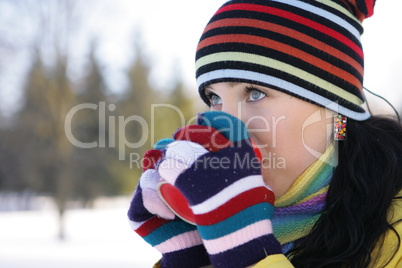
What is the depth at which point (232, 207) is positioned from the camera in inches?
39.9

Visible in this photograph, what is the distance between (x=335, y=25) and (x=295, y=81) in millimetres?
259

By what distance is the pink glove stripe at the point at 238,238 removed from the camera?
3.33 ft

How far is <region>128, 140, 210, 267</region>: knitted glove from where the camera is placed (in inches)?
50.2

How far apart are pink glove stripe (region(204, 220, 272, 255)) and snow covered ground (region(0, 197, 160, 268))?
529 cm

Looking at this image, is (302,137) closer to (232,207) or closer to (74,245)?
(232,207)

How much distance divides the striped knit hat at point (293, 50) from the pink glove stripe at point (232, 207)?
0.43 metres

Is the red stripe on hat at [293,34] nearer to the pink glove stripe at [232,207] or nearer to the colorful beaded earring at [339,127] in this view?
the colorful beaded earring at [339,127]

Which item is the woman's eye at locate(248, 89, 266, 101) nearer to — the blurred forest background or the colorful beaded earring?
the colorful beaded earring

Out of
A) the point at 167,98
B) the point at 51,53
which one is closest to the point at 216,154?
the point at 51,53

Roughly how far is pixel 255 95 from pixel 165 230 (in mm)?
516

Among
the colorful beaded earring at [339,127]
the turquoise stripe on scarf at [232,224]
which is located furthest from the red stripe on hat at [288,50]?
the turquoise stripe on scarf at [232,224]

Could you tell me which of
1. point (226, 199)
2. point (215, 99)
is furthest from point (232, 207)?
point (215, 99)

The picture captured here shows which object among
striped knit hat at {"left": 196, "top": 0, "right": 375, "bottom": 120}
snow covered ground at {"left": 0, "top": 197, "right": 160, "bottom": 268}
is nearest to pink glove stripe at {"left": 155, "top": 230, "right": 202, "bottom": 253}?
striped knit hat at {"left": 196, "top": 0, "right": 375, "bottom": 120}

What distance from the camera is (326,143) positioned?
142 centimetres
